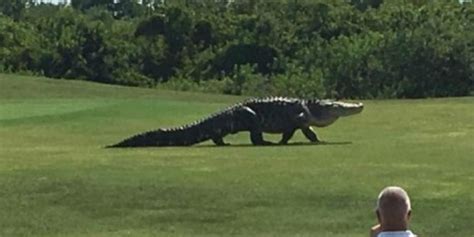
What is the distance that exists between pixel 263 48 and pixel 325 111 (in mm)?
40425

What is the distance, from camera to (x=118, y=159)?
Result: 54.0ft

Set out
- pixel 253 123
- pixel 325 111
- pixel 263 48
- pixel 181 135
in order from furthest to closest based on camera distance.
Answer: pixel 263 48 → pixel 325 111 → pixel 253 123 → pixel 181 135

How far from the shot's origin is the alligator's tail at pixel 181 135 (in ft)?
61.9

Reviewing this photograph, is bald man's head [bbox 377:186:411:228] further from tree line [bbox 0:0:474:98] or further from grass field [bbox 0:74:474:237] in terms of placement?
tree line [bbox 0:0:474:98]

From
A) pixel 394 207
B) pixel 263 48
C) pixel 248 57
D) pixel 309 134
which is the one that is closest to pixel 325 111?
pixel 309 134

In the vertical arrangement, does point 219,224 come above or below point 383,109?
above

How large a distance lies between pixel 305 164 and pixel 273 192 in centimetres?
224

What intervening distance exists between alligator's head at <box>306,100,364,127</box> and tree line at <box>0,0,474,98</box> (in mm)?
27704

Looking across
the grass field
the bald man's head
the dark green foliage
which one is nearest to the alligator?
the grass field

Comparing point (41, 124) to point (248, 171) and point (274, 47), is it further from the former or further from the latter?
point (274, 47)

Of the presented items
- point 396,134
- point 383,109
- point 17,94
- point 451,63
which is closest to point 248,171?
point 396,134

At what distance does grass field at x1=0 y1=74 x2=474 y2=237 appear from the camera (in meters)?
12.1

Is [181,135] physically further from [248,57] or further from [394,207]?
[248,57]

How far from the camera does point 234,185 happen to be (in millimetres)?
13750
